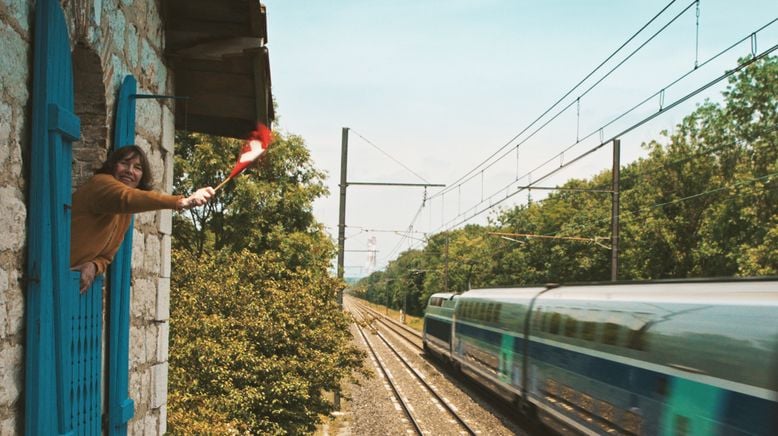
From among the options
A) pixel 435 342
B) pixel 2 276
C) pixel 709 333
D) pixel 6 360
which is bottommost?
pixel 435 342

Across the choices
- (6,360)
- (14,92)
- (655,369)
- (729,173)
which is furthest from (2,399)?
(729,173)

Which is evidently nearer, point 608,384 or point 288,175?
point 608,384

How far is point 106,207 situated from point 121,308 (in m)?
0.97

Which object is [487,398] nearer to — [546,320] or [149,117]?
[546,320]

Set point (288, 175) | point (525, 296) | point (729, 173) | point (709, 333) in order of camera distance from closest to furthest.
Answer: point (709, 333)
point (525, 296)
point (288, 175)
point (729, 173)

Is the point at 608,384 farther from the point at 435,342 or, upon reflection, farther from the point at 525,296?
the point at 435,342

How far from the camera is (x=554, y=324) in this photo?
483 inches

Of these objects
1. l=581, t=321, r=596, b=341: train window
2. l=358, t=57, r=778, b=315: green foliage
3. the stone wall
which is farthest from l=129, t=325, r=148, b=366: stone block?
l=358, t=57, r=778, b=315: green foliage

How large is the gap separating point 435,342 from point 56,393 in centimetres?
2612

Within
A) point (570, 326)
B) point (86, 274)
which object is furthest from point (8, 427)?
point (570, 326)

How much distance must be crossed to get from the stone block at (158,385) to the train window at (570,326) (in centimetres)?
762

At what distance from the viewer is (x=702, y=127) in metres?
36.8

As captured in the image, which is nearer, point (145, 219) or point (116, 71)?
point (116, 71)

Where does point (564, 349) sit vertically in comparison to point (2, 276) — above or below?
below
